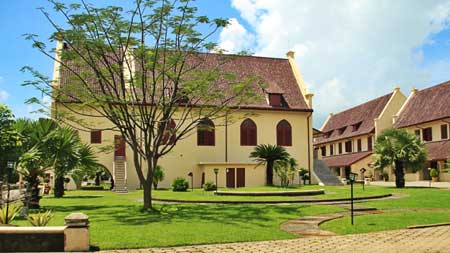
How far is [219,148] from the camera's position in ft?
123

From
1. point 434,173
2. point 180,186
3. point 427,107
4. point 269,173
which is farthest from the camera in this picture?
point 427,107

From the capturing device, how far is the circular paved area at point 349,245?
9.84 m

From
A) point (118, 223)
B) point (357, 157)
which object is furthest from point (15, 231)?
point (357, 157)

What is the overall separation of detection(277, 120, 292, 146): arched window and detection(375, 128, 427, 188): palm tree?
782cm

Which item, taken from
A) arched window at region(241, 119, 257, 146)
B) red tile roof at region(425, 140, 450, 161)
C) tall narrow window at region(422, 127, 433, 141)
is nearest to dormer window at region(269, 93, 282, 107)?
arched window at region(241, 119, 257, 146)

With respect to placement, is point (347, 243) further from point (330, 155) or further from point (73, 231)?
point (330, 155)

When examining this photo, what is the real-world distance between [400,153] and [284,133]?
9.91 m

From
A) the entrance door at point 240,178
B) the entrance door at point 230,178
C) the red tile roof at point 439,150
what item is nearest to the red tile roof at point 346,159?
the red tile roof at point 439,150

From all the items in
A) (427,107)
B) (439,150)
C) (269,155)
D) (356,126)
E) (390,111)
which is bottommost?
(269,155)

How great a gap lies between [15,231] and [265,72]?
32863mm

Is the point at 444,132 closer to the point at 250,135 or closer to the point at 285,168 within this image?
the point at 285,168

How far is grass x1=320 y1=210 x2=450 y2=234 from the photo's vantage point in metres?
12.6

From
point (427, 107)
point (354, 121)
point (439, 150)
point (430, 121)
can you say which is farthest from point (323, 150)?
point (439, 150)

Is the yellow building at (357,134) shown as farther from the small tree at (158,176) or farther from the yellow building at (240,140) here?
Result: the small tree at (158,176)
